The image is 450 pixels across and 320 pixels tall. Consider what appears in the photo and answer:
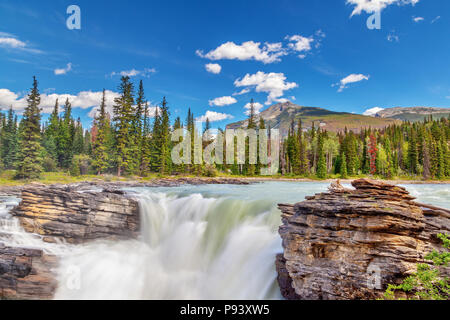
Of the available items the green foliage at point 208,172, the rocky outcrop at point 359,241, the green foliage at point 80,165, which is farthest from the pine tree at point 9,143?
the rocky outcrop at point 359,241

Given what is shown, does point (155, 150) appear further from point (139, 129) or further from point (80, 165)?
point (80, 165)

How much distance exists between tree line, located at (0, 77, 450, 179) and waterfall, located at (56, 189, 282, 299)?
103 feet

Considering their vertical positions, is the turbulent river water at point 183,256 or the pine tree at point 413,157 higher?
the pine tree at point 413,157

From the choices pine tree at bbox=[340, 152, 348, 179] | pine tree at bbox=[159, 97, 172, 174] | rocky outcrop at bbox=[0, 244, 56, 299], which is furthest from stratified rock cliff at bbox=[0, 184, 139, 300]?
pine tree at bbox=[340, 152, 348, 179]

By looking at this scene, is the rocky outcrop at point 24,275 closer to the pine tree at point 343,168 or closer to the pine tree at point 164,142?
the pine tree at point 164,142

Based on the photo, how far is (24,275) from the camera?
10773mm

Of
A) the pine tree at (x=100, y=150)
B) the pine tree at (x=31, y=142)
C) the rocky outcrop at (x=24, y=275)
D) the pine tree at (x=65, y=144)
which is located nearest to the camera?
the rocky outcrop at (x=24, y=275)

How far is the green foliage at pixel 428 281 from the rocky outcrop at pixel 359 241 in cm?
28

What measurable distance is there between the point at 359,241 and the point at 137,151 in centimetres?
4520

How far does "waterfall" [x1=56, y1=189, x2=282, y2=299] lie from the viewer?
33.3ft

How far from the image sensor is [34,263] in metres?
11.3

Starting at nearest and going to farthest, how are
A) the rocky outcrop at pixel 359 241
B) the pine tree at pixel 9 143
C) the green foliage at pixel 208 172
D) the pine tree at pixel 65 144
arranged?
the rocky outcrop at pixel 359 241 → the pine tree at pixel 9 143 → the pine tree at pixel 65 144 → the green foliage at pixel 208 172

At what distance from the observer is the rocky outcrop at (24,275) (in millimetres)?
10477

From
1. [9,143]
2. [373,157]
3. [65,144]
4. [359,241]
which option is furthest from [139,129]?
[373,157]
